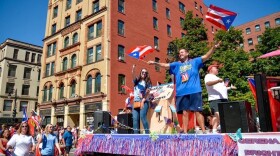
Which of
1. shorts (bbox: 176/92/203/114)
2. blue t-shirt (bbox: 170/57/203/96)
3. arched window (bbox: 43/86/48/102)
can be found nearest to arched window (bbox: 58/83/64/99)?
arched window (bbox: 43/86/48/102)

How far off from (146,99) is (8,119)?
141 ft

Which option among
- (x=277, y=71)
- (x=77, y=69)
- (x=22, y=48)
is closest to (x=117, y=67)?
(x=77, y=69)

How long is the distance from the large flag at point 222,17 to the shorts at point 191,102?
261 cm

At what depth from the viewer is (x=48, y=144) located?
6.91 metres

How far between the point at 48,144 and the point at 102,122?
173 cm

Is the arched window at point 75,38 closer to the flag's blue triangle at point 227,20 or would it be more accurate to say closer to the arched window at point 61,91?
the arched window at point 61,91

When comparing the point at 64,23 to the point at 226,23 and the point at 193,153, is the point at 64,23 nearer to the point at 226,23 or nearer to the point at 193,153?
the point at 226,23

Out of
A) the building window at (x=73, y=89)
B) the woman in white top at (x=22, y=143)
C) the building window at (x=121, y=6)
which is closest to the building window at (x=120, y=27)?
the building window at (x=121, y=6)

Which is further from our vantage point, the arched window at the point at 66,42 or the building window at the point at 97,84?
the arched window at the point at 66,42

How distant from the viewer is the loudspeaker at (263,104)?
356cm

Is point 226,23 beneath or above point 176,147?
above

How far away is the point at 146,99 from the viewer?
6.33 meters

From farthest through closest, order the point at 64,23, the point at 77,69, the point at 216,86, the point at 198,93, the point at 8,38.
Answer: the point at 8,38
the point at 64,23
the point at 77,69
the point at 216,86
the point at 198,93

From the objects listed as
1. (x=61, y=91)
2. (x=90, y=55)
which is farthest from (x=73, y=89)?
(x=90, y=55)
